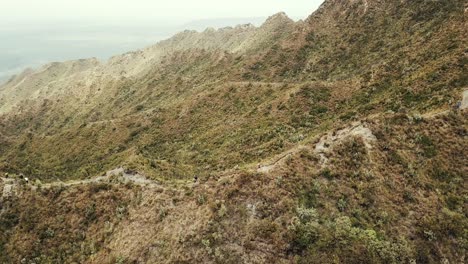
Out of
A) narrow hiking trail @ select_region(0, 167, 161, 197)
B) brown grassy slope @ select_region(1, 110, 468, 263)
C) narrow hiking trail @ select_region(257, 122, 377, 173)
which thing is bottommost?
narrow hiking trail @ select_region(0, 167, 161, 197)

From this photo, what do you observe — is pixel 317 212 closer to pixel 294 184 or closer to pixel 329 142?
pixel 294 184

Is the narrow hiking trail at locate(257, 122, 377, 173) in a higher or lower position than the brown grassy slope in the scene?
higher

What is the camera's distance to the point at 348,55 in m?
90.8

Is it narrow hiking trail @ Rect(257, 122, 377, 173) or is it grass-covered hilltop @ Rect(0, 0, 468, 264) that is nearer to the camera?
grass-covered hilltop @ Rect(0, 0, 468, 264)

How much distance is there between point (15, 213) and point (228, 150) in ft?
99.0

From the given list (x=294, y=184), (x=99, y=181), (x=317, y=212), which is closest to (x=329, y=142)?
(x=294, y=184)

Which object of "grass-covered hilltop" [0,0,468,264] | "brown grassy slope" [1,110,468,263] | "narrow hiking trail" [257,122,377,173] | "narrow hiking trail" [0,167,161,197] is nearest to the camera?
"brown grassy slope" [1,110,468,263]

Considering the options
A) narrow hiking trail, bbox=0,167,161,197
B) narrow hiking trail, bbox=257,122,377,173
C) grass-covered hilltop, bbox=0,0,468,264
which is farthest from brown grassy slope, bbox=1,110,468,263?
narrow hiking trail, bbox=0,167,161,197

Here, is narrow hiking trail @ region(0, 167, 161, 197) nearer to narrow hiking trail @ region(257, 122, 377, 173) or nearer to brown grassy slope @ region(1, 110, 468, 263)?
brown grassy slope @ region(1, 110, 468, 263)

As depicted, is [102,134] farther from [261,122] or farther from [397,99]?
[397,99]

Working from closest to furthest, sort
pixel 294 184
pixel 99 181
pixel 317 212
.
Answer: pixel 317 212
pixel 294 184
pixel 99 181

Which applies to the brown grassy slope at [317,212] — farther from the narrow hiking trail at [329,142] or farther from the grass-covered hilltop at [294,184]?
the narrow hiking trail at [329,142]

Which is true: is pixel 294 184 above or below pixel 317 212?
above

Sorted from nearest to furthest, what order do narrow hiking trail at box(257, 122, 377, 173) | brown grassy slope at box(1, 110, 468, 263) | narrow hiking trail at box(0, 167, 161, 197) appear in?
brown grassy slope at box(1, 110, 468, 263), narrow hiking trail at box(257, 122, 377, 173), narrow hiking trail at box(0, 167, 161, 197)
